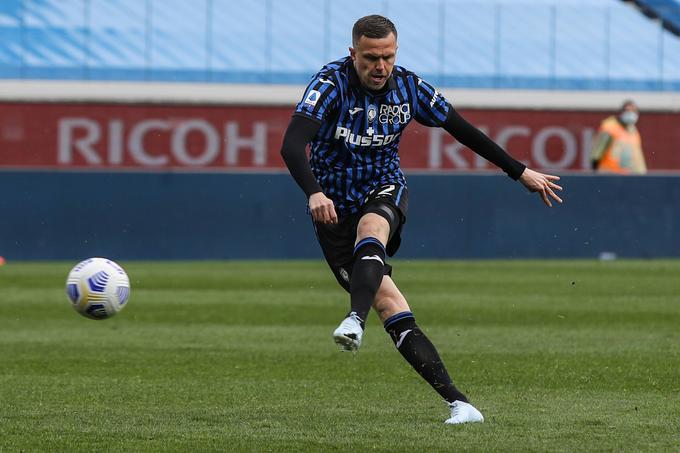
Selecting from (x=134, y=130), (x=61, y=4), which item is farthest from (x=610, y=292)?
(x=61, y=4)

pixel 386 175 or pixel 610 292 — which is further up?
pixel 386 175

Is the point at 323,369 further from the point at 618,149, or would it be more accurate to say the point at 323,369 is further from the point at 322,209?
the point at 618,149

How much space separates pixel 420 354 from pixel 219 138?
1865 cm

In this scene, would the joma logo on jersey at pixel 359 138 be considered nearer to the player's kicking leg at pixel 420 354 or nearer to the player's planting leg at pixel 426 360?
the player's kicking leg at pixel 420 354

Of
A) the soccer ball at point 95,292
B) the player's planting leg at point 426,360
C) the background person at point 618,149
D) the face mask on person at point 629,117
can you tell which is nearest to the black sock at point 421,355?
the player's planting leg at point 426,360

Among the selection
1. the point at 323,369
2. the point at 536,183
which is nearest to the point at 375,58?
the point at 536,183

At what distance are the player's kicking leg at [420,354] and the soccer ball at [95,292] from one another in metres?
2.00

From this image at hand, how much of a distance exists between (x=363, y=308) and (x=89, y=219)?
46.3 ft

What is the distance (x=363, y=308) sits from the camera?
19.1 ft

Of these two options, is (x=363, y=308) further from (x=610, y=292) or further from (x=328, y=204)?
(x=610, y=292)

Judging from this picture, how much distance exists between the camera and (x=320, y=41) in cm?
2814

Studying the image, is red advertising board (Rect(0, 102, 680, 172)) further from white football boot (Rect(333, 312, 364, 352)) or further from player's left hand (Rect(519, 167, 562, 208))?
white football boot (Rect(333, 312, 364, 352))

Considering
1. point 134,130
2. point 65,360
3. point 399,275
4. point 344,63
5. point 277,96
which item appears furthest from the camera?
point 277,96

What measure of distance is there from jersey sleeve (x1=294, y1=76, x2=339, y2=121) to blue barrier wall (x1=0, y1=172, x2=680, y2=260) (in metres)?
13.6
